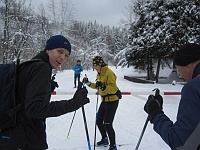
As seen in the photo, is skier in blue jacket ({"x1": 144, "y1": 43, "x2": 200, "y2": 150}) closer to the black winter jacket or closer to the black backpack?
the black winter jacket

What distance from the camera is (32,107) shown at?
1.78 m

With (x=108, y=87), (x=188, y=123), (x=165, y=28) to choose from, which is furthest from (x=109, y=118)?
(x=165, y=28)

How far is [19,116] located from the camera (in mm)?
1902

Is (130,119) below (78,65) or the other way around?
below

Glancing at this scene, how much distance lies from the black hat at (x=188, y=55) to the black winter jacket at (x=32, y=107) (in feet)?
3.44

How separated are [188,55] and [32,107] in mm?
1413

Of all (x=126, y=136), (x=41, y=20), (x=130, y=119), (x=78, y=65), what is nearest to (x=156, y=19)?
(x=78, y=65)

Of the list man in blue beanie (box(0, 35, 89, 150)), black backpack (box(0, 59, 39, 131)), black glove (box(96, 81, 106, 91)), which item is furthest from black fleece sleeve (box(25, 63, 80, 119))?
black glove (box(96, 81, 106, 91))

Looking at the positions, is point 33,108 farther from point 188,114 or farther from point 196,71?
point 196,71

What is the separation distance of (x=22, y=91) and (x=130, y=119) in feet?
19.1

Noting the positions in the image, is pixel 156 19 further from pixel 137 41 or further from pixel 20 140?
pixel 20 140

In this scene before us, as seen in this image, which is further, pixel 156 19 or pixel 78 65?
pixel 156 19

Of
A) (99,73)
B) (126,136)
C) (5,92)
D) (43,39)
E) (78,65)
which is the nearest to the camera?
(5,92)

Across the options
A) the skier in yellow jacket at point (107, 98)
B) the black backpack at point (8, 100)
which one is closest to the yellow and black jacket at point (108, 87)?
the skier in yellow jacket at point (107, 98)
